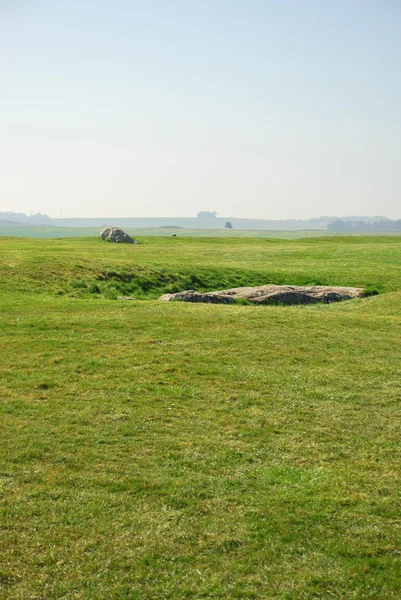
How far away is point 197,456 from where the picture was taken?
14688mm

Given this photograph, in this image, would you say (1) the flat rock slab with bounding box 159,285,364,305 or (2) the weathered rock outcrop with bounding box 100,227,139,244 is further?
(2) the weathered rock outcrop with bounding box 100,227,139,244

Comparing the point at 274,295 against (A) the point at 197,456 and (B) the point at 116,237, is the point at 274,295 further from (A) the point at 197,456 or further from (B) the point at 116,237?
(B) the point at 116,237

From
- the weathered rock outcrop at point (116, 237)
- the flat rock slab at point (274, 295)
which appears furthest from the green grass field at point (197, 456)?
the weathered rock outcrop at point (116, 237)

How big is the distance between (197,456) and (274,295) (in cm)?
2601

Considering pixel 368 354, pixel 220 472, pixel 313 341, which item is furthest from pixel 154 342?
pixel 220 472

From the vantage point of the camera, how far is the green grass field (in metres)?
10.4

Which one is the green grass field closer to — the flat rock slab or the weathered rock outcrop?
the flat rock slab

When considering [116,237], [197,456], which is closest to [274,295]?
[197,456]

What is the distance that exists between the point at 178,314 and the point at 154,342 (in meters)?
5.71

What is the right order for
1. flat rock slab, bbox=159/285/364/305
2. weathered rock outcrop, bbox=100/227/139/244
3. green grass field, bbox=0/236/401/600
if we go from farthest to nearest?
weathered rock outcrop, bbox=100/227/139/244 < flat rock slab, bbox=159/285/364/305 < green grass field, bbox=0/236/401/600

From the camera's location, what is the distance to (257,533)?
11523mm

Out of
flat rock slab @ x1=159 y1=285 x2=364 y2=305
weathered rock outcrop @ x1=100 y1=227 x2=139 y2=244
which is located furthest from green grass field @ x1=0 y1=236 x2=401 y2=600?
weathered rock outcrop @ x1=100 y1=227 x2=139 y2=244

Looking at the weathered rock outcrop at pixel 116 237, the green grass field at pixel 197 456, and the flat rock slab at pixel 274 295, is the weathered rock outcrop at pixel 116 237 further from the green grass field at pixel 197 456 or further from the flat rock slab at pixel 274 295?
the green grass field at pixel 197 456

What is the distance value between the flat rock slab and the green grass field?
332 inches
